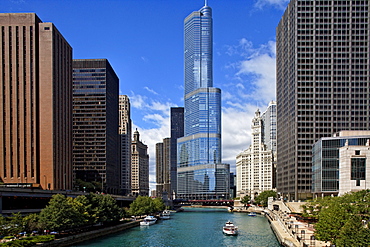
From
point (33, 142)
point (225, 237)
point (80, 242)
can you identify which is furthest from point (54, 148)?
point (225, 237)

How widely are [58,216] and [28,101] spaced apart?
69.7 m

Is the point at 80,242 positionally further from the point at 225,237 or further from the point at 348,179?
the point at 348,179

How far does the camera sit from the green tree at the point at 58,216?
100 m

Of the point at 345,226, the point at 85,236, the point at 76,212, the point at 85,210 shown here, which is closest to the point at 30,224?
the point at 76,212

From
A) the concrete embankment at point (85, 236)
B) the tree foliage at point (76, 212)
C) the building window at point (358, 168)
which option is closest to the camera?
the concrete embankment at point (85, 236)

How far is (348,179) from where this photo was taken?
6161 inches

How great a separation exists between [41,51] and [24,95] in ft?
56.9

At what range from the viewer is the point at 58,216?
3991 inches

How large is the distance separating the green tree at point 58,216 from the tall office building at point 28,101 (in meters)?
53.1

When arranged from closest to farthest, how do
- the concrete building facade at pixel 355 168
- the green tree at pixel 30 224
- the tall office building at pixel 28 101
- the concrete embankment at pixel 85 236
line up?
the concrete embankment at pixel 85 236 → the green tree at pixel 30 224 → the concrete building facade at pixel 355 168 → the tall office building at pixel 28 101

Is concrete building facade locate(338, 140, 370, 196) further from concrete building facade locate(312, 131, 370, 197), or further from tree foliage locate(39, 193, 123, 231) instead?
tree foliage locate(39, 193, 123, 231)

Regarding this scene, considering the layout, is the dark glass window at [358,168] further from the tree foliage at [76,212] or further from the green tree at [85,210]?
the green tree at [85,210]

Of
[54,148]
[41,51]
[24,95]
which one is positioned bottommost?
[54,148]

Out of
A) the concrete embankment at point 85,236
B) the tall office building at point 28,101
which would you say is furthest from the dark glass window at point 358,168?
the tall office building at point 28,101
